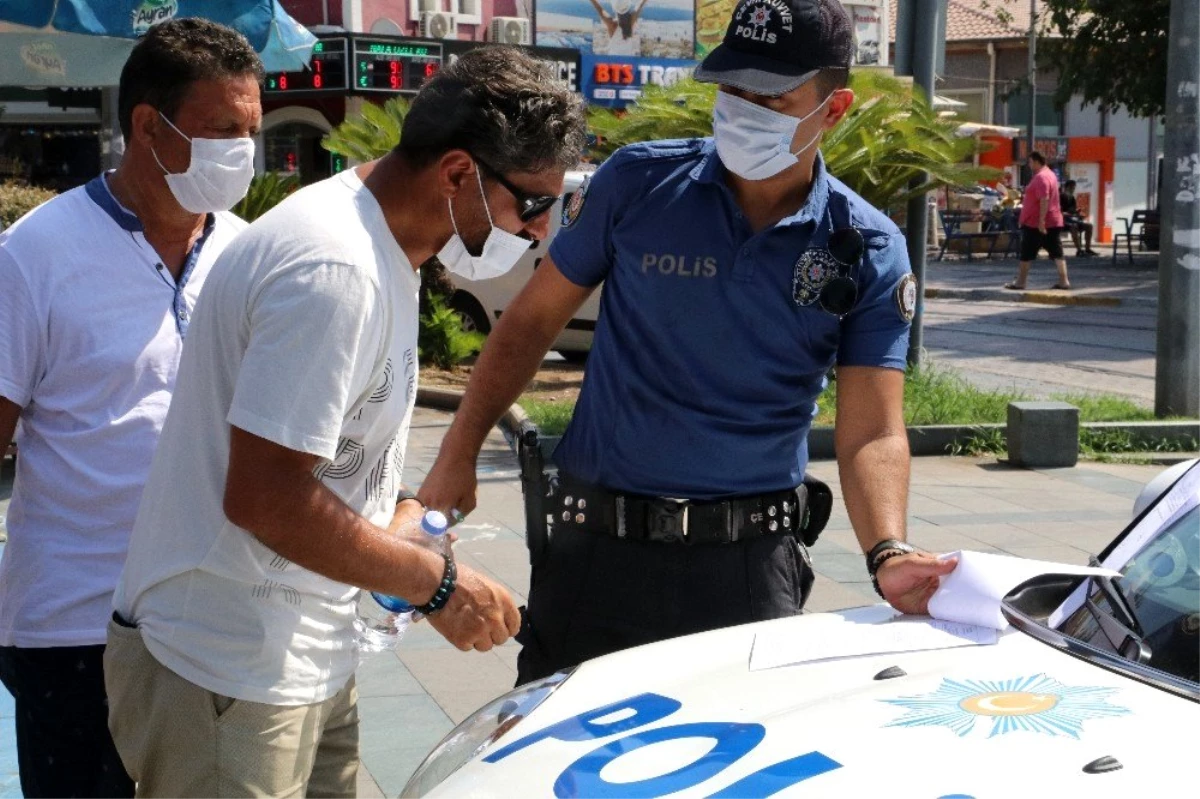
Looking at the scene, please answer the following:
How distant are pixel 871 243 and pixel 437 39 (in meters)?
22.4

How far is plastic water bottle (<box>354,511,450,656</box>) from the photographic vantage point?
2.60 meters

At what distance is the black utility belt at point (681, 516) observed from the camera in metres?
3.12

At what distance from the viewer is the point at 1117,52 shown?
26422 millimetres

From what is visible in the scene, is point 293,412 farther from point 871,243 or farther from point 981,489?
point 981,489

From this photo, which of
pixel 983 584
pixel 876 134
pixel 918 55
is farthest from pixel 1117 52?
pixel 983 584

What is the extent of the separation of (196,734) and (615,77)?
1064 inches

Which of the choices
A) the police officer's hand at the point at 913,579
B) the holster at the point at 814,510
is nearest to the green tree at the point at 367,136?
the holster at the point at 814,510

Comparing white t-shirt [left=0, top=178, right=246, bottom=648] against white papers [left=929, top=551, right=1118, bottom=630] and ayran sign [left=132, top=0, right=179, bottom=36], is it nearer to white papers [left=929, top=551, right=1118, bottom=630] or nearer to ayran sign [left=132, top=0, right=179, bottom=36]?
white papers [left=929, top=551, right=1118, bottom=630]

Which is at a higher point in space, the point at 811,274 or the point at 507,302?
the point at 811,274

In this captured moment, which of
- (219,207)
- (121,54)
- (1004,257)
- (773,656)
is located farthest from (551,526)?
(1004,257)

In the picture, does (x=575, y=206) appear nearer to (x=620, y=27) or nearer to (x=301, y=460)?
(x=301, y=460)

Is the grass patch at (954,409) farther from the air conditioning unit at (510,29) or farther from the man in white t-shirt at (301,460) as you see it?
the air conditioning unit at (510,29)

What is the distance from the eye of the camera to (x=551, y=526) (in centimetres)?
330

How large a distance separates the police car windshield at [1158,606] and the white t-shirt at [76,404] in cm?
178
